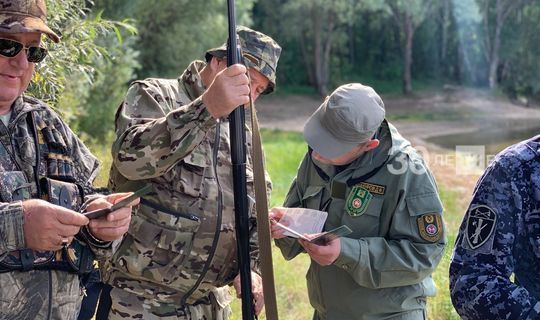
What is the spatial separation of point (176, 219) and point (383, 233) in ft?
2.63

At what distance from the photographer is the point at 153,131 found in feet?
8.38

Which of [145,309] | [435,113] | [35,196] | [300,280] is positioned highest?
[35,196]

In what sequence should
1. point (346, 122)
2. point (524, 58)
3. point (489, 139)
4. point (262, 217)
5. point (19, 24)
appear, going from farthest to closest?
point (524, 58) < point (489, 139) < point (346, 122) < point (262, 217) < point (19, 24)

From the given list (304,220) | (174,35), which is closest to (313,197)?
(304,220)

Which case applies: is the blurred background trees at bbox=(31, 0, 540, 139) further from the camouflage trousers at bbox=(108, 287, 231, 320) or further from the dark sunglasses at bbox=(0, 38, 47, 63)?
the dark sunglasses at bbox=(0, 38, 47, 63)

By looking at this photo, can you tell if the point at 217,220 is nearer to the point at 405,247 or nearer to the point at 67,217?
the point at 405,247

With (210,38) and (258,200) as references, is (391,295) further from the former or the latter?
(210,38)

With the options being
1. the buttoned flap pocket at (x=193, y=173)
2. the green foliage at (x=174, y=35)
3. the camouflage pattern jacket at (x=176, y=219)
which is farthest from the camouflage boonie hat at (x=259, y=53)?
the green foliage at (x=174, y=35)

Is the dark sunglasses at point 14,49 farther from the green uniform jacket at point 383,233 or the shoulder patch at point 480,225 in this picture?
the shoulder patch at point 480,225

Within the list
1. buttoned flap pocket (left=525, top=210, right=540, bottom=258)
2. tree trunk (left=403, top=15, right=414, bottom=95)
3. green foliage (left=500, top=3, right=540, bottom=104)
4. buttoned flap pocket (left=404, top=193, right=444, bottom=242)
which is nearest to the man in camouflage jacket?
buttoned flap pocket (left=404, top=193, right=444, bottom=242)

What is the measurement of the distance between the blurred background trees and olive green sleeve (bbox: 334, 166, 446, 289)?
42.5ft

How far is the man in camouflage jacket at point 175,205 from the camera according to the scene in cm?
266

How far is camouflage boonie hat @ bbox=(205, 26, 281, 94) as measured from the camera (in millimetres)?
2941

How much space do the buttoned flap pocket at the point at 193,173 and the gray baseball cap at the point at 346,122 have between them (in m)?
0.43
